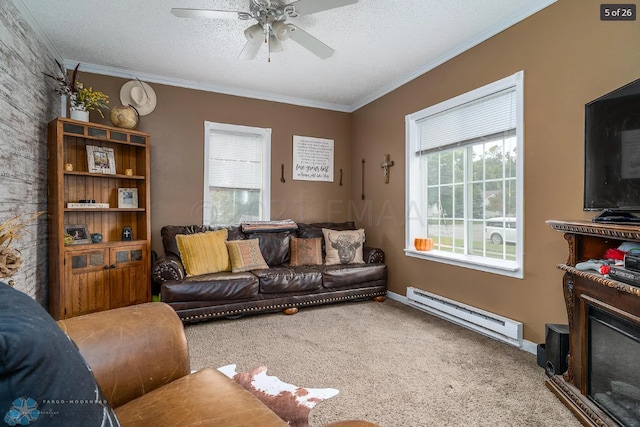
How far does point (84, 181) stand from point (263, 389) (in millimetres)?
3067

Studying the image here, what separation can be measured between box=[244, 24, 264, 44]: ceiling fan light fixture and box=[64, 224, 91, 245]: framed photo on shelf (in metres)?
2.62

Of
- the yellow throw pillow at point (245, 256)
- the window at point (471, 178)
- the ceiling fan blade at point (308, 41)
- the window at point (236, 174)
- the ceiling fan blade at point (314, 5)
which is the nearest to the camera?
the ceiling fan blade at point (314, 5)

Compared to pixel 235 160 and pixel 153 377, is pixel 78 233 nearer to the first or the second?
pixel 235 160

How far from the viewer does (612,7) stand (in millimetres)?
2094

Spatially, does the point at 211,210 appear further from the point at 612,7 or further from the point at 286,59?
the point at 612,7

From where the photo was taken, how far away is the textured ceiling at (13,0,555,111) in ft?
8.48

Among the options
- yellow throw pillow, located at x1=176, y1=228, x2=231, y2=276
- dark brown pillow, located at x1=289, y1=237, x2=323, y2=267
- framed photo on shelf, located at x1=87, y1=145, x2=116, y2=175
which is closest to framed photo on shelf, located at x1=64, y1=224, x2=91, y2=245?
framed photo on shelf, located at x1=87, y1=145, x2=116, y2=175

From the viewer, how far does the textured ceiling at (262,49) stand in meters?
2.59

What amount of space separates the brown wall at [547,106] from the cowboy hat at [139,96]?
3327 millimetres

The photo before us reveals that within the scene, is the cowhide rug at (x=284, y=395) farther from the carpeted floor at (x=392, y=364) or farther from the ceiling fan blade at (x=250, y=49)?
the ceiling fan blade at (x=250, y=49)

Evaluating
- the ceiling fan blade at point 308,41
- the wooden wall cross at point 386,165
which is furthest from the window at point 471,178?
the ceiling fan blade at point 308,41

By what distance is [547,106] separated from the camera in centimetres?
244

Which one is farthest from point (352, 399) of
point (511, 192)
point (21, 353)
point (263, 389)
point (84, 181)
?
point (84, 181)

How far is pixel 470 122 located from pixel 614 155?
1561 mm
